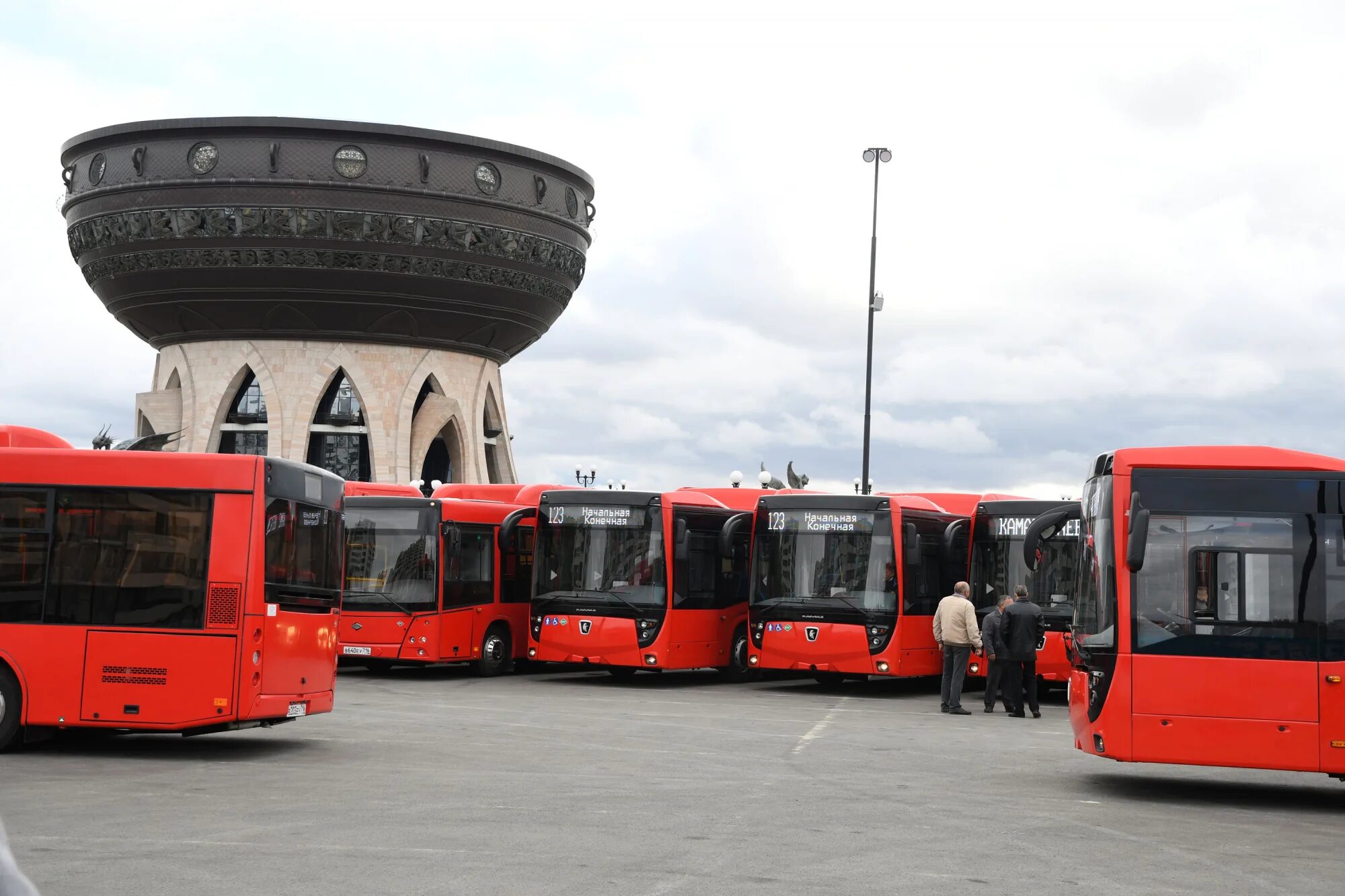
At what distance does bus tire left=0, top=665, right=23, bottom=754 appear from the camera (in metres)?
13.1

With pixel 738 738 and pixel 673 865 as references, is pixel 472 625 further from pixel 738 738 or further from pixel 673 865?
pixel 673 865

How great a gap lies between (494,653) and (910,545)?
7038mm

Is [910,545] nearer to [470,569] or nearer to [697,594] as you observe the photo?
[697,594]

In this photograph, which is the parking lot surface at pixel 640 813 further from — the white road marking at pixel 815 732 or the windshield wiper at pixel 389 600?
the windshield wiper at pixel 389 600

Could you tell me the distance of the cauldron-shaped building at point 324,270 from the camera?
49.8 m

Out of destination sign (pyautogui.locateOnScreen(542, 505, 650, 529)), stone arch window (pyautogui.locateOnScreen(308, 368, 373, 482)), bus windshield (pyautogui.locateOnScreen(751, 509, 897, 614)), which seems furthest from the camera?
stone arch window (pyautogui.locateOnScreen(308, 368, 373, 482))

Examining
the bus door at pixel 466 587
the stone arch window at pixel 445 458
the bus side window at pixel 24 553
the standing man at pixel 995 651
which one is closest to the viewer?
the bus side window at pixel 24 553

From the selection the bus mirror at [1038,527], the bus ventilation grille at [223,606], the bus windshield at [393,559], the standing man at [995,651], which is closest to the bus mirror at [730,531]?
the bus windshield at [393,559]

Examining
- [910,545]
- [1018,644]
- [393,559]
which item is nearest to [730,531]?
[910,545]

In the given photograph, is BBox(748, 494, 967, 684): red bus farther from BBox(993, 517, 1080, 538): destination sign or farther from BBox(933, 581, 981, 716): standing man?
BBox(933, 581, 981, 716): standing man

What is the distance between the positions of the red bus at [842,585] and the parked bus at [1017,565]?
65 cm

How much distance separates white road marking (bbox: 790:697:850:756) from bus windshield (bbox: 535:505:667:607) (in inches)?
143

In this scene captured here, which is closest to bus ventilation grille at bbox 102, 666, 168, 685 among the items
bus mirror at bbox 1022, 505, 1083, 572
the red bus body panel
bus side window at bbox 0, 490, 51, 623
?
the red bus body panel

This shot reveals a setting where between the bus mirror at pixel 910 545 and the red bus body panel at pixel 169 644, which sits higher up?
the bus mirror at pixel 910 545
